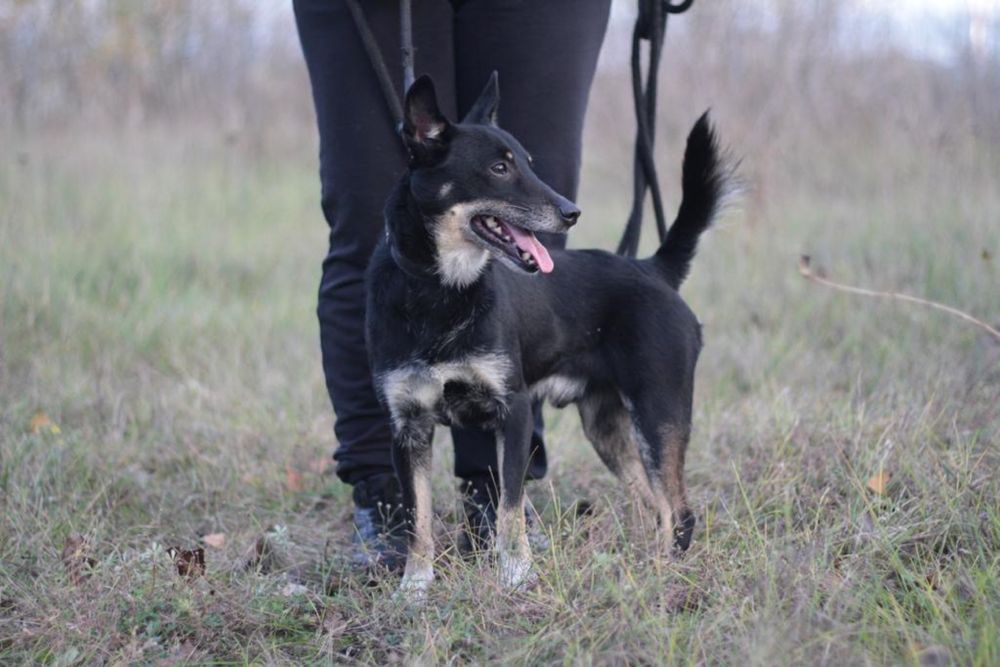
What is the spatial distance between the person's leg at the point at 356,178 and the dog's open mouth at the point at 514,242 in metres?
0.39

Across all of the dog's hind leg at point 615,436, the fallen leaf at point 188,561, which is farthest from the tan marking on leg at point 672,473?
the fallen leaf at point 188,561

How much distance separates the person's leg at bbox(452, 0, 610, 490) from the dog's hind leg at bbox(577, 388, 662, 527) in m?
0.15

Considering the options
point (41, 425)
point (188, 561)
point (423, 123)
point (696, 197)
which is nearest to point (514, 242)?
point (423, 123)

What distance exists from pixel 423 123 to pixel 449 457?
5.12 feet

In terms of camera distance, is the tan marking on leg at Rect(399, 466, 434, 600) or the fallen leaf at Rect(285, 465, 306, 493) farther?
the fallen leaf at Rect(285, 465, 306, 493)

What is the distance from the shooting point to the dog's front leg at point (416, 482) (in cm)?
279

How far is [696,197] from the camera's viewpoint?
3.14 m

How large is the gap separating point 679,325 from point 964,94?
226 inches

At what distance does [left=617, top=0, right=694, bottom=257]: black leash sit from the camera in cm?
329

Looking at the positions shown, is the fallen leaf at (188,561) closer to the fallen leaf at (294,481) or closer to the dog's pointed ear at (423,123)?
the fallen leaf at (294,481)

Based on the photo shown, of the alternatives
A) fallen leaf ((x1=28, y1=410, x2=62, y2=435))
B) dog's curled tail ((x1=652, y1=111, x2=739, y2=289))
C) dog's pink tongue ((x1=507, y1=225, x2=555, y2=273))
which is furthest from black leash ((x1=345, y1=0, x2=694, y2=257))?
fallen leaf ((x1=28, y1=410, x2=62, y2=435))

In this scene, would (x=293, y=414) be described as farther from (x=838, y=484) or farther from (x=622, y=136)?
(x=622, y=136)

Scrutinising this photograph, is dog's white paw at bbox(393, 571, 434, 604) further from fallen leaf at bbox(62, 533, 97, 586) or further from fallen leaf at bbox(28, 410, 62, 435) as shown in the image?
fallen leaf at bbox(28, 410, 62, 435)

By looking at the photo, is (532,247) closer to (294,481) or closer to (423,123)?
(423,123)
